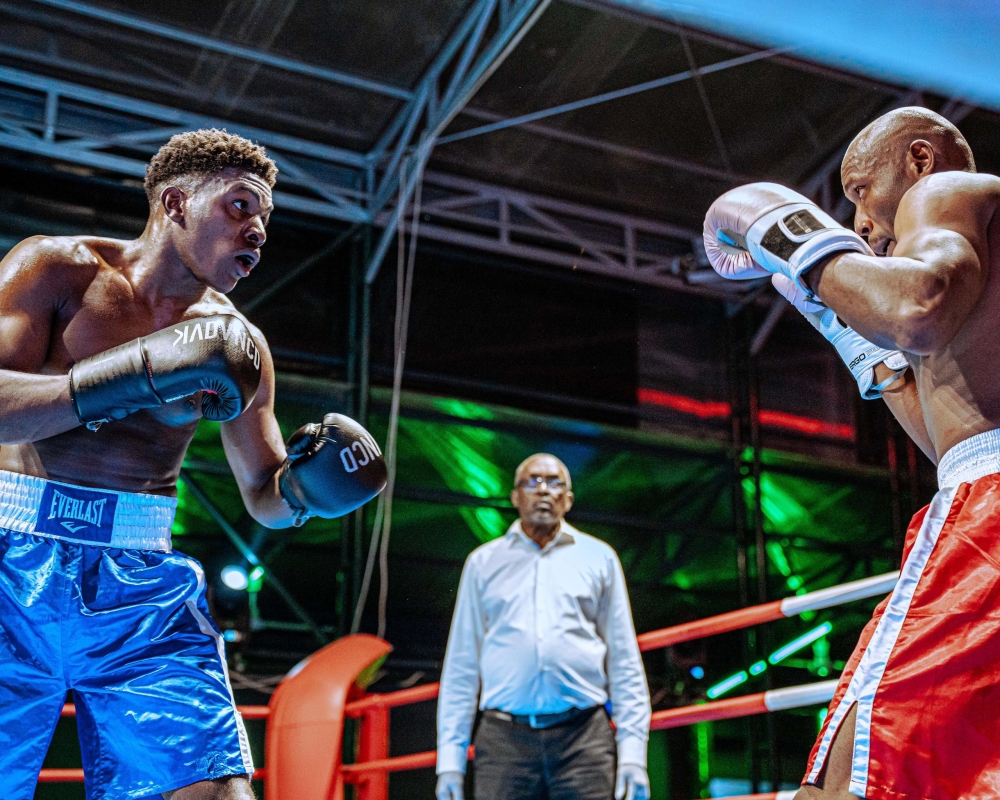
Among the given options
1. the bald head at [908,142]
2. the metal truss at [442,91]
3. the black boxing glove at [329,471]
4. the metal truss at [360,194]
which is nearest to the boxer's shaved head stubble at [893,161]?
the bald head at [908,142]

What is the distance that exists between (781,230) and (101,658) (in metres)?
1.05

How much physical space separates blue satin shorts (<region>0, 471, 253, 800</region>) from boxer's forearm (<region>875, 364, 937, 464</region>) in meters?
1.02

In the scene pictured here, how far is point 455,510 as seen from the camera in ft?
22.3

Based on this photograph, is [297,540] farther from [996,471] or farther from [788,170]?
[996,471]

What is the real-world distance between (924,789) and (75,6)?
5.38 metres

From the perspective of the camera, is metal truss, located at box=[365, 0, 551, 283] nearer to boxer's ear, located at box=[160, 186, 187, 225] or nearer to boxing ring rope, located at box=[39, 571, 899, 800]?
boxing ring rope, located at box=[39, 571, 899, 800]

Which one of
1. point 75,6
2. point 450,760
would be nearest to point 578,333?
point 75,6

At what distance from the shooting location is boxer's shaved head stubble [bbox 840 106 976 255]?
134 cm

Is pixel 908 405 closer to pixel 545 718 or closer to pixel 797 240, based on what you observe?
pixel 797 240

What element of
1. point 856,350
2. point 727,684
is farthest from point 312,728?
point 727,684

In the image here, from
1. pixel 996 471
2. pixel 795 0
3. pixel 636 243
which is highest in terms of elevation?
pixel 636 243

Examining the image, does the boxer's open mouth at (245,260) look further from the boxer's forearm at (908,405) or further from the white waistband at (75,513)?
the boxer's forearm at (908,405)

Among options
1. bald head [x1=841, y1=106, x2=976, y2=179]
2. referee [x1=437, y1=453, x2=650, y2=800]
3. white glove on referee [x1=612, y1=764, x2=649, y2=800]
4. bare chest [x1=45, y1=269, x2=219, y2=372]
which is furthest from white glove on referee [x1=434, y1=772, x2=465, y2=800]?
bald head [x1=841, y1=106, x2=976, y2=179]

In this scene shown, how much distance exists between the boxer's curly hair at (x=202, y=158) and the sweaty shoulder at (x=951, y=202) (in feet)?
3.24
